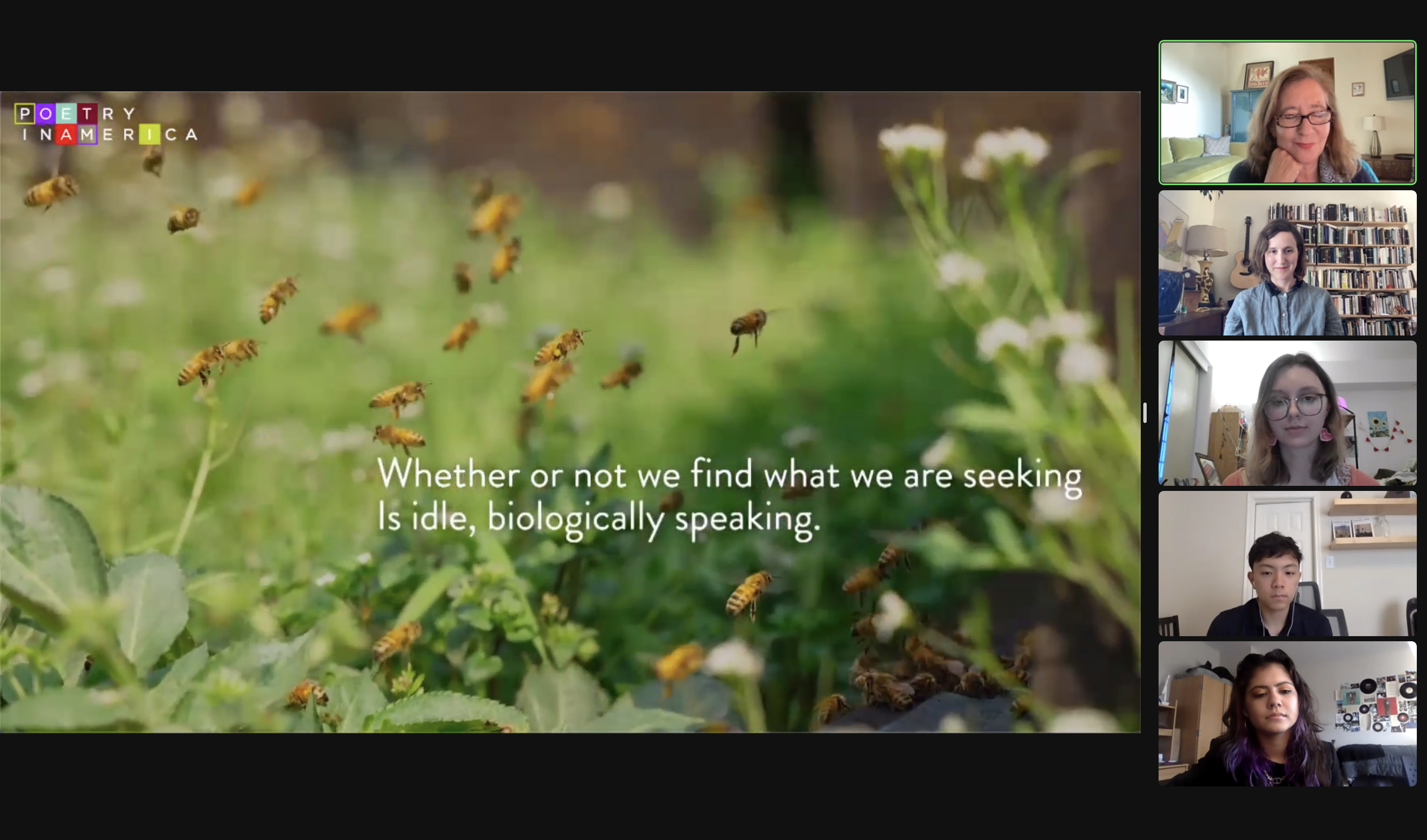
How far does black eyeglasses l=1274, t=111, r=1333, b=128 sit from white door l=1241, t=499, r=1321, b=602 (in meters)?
1.07

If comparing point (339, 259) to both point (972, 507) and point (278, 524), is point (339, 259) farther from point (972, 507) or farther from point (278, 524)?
point (972, 507)

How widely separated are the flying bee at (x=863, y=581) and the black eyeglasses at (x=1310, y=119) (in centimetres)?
172

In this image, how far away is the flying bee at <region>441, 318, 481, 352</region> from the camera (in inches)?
157

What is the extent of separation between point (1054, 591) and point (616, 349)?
57.7 inches

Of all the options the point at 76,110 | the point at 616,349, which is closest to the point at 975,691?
Result: the point at 616,349

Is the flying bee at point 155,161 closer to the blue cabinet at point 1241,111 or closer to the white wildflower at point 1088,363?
the white wildflower at point 1088,363

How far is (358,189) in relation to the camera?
400 cm

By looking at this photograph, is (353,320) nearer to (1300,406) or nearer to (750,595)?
(750,595)

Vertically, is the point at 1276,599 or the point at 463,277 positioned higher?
the point at 463,277

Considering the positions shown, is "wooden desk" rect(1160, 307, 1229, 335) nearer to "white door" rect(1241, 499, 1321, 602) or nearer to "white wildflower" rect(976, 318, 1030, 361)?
"white wildflower" rect(976, 318, 1030, 361)

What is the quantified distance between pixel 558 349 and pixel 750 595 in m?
0.91
